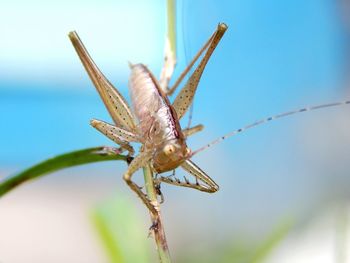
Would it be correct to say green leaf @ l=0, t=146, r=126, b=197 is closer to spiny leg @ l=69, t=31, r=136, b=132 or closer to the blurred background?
spiny leg @ l=69, t=31, r=136, b=132

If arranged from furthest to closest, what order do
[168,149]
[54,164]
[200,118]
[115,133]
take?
[200,118] < [115,133] < [168,149] < [54,164]

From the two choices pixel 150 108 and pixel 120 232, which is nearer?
pixel 120 232

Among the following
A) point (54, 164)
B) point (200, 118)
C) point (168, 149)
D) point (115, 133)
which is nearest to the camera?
point (54, 164)

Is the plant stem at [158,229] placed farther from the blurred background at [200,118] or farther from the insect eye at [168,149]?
the blurred background at [200,118]

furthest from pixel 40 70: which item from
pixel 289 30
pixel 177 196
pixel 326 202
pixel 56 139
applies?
pixel 326 202

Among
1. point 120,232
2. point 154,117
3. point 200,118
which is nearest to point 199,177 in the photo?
point 154,117

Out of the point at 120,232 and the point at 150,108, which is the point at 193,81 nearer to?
the point at 150,108

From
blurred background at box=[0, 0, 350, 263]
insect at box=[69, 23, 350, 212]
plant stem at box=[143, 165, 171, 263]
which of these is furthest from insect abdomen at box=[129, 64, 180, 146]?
blurred background at box=[0, 0, 350, 263]

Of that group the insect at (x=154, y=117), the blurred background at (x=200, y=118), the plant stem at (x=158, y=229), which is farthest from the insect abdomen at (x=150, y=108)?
the blurred background at (x=200, y=118)
